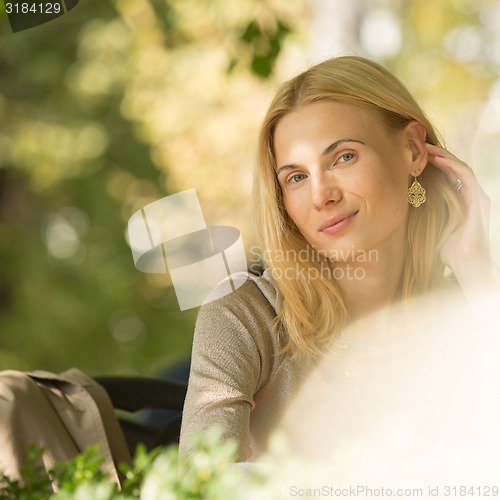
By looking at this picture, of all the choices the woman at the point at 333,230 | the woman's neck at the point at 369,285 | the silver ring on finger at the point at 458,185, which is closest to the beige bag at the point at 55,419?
the woman at the point at 333,230

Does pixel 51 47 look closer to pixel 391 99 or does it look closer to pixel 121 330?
pixel 121 330

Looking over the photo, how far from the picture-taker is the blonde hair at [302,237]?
90.7 inches

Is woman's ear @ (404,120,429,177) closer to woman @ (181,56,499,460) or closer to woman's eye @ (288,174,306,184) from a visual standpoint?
woman @ (181,56,499,460)

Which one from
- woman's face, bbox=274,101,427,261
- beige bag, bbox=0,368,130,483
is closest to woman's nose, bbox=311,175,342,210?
woman's face, bbox=274,101,427,261

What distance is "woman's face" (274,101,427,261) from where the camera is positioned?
224 cm

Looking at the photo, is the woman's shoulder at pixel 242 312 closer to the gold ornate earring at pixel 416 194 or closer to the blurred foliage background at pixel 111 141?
the gold ornate earring at pixel 416 194

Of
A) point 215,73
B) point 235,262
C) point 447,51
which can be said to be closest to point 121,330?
point 215,73

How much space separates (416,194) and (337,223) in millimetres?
312

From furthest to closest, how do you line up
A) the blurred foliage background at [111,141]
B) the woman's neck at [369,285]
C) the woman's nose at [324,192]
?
the blurred foliage background at [111,141] → the woman's neck at [369,285] → the woman's nose at [324,192]

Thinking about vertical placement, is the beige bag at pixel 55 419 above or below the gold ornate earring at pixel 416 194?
below

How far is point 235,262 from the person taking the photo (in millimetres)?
2467

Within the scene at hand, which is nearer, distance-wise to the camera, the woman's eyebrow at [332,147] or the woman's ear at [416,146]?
the woman's eyebrow at [332,147]

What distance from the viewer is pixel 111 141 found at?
10.8 metres

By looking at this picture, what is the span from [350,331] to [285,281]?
0.22 meters
